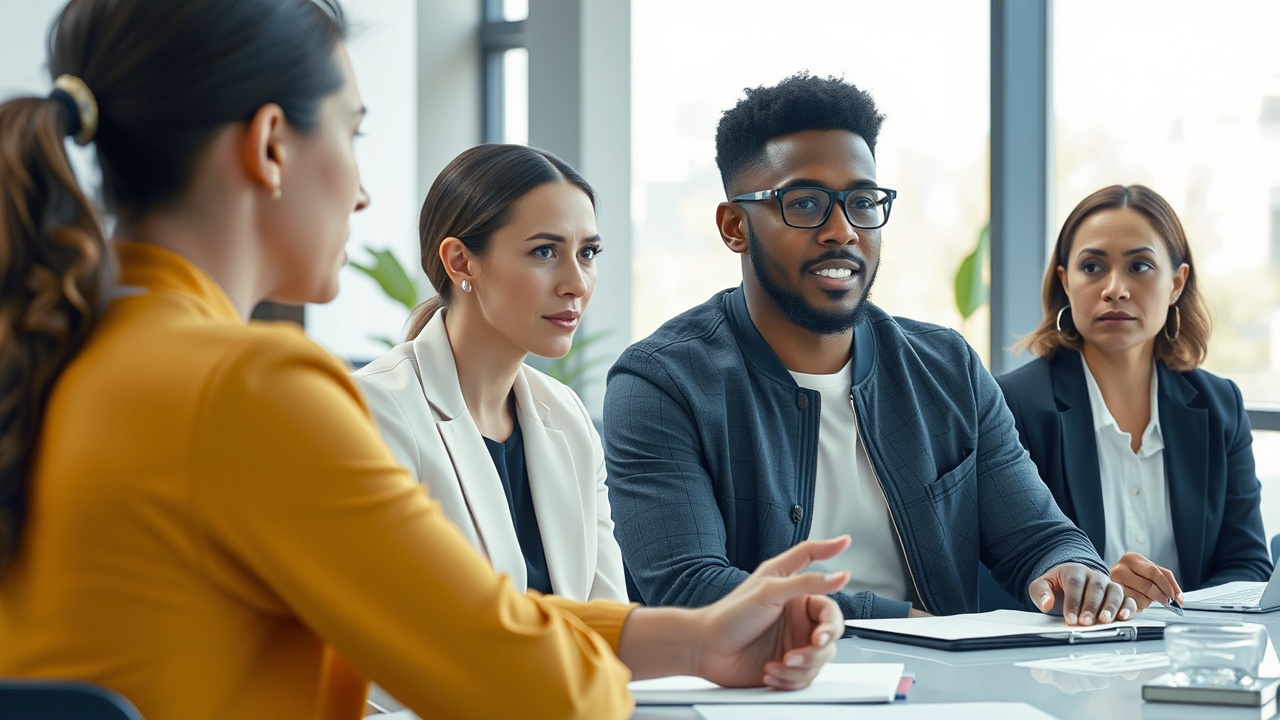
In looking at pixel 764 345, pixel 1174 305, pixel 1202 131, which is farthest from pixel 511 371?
pixel 1202 131

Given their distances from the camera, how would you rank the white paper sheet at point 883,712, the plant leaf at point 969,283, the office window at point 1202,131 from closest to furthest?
the white paper sheet at point 883,712, the office window at point 1202,131, the plant leaf at point 969,283

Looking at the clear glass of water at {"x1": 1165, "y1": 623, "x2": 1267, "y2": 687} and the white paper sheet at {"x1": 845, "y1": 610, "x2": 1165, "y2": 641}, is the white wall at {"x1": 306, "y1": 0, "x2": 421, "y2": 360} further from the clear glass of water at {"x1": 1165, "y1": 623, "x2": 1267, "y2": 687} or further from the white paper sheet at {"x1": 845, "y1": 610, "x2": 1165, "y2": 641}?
the clear glass of water at {"x1": 1165, "y1": 623, "x2": 1267, "y2": 687}

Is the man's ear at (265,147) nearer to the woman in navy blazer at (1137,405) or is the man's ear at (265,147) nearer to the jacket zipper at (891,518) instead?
the jacket zipper at (891,518)

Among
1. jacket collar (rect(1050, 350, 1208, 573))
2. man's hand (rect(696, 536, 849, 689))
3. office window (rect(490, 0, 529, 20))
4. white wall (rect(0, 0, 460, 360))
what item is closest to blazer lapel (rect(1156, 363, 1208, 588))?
jacket collar (rect(1050, 350, 1208, 573))

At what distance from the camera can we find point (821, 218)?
89.7 inches

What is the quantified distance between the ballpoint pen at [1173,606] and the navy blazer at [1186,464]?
0.77 metres

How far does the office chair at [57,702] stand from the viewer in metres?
0.76

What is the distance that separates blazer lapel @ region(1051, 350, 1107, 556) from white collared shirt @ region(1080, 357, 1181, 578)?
2cm

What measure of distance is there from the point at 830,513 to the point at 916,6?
2.93 m

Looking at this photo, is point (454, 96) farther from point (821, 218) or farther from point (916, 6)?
point (821, 218)

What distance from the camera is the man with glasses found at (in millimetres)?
2146

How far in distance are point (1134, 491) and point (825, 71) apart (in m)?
1.77

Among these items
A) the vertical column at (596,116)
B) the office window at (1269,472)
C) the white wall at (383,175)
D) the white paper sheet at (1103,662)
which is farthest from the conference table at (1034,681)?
the white wall at (383,175)

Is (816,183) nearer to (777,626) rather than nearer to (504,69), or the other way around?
(777,626)
